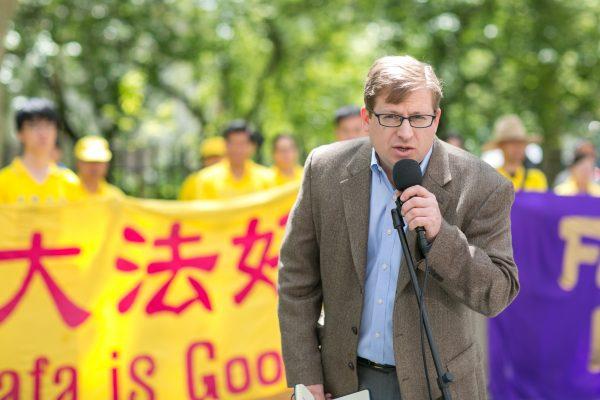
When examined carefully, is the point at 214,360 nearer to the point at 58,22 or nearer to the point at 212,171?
the point at 212,171

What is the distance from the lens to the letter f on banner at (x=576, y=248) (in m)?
6.12

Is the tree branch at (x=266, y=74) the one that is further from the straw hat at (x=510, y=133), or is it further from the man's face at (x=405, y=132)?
the man's face at (x=405, y=132)

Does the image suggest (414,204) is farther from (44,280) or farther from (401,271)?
(44,280)

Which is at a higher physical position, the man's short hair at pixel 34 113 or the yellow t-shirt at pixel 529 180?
the man's short hair at pixel 34 113

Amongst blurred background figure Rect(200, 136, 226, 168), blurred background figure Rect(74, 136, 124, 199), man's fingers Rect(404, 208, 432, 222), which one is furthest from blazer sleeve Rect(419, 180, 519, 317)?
blurred background figure Rect(200, 136, 226, 168)

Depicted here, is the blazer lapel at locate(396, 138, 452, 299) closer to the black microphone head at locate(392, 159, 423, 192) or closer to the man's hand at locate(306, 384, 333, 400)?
the black microphone head at locate(392, 159, 423, 192)

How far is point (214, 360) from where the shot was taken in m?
5.15

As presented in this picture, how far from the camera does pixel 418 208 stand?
2262 millimetres

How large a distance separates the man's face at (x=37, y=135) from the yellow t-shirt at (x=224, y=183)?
1750mm

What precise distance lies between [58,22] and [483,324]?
972 centimetres

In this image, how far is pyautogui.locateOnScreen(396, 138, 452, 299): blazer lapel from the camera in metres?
2.51

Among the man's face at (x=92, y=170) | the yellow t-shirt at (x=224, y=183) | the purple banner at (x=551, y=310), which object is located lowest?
the purple banner at (x=551, y=310)

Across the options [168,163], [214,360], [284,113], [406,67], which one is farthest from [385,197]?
[284,113]

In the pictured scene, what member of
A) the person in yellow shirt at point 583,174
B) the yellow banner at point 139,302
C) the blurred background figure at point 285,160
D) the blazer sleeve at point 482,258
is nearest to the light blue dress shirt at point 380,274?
the blazer sleeve at point 482,258
